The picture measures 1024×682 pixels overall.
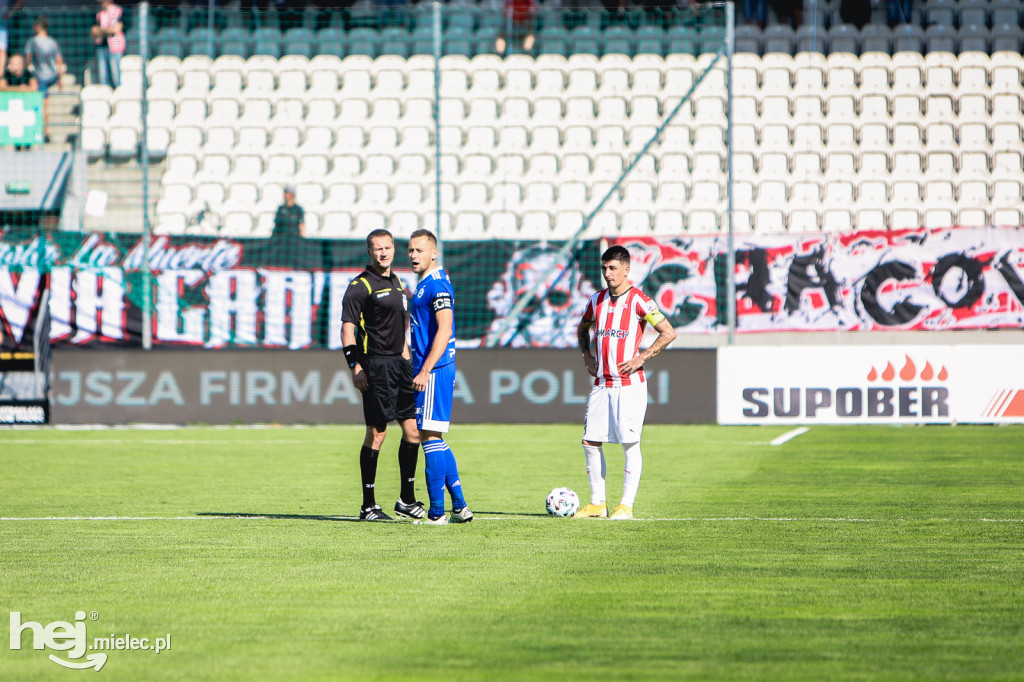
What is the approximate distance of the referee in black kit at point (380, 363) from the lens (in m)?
9.11

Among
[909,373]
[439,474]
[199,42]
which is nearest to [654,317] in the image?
[439,474]

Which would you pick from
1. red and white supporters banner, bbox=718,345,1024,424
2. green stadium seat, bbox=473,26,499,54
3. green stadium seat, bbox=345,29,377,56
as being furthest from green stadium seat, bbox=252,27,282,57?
red and white supporters banner, bbox=718,345,1024,424

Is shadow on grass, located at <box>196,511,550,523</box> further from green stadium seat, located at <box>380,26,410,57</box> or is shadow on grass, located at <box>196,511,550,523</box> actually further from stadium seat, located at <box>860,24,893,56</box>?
stadium seat, located at <box>860,24,893,56</box>

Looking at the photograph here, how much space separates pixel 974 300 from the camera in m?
18.8

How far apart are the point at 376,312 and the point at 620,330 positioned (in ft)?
5.51

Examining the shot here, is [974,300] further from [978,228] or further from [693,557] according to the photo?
[693,557]

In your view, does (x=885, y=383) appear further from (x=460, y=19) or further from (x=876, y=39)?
(x=460, y=19)

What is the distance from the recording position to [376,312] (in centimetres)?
910

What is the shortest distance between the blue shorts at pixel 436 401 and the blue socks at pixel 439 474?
0.15 meters

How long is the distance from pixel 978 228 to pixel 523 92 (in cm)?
797

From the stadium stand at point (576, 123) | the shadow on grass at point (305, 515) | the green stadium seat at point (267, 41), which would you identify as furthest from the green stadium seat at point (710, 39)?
the shadow on grass at point (305, 515)

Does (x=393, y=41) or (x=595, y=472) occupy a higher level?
(x=393, y=41)

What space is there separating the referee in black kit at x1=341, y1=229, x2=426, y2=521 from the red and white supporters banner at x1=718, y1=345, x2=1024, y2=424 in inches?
393

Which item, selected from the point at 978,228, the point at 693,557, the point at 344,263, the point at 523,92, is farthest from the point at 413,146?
the point at 693,557
